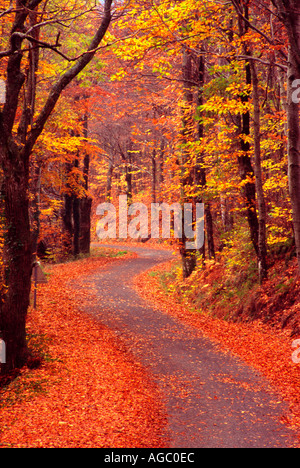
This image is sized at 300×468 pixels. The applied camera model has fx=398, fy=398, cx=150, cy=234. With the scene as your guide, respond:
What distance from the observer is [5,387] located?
22.6ft

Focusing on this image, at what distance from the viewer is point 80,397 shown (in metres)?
6.57

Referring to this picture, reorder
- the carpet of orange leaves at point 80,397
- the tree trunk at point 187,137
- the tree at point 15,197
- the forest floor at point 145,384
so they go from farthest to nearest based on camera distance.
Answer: the tree trunk at point 187,137
the tree at point 15,197
the forest floor at point 145,384
the carpet of orange leaves at point 80,397

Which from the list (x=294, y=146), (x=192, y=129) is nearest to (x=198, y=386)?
(x=294, y=146)

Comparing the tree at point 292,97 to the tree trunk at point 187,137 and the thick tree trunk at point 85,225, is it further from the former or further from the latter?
the thick tree trunk at point 85,225

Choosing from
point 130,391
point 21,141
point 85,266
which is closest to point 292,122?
point 21,141

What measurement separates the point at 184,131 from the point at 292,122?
10.4 meters

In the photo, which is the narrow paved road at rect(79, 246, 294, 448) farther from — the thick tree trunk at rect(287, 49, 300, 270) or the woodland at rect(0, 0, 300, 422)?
the thick tree trunk at rect(287, 49, 300, 270)

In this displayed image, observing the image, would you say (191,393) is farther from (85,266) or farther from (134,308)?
(85,266)

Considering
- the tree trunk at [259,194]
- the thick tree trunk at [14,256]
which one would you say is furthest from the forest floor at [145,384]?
the tree trunk at [259,194]

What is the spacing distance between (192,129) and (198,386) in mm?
11248

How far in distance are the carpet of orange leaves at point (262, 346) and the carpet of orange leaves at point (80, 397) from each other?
224 centimetres

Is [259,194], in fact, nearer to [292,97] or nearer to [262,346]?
[262,346]

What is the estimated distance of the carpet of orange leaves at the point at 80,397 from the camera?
5277 millimetres

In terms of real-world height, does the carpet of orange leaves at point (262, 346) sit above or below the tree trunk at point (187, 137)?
below
